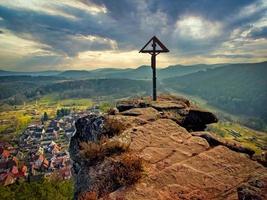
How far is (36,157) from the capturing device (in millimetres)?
121438

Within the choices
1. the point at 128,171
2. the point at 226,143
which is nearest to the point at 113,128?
the point at 128,171

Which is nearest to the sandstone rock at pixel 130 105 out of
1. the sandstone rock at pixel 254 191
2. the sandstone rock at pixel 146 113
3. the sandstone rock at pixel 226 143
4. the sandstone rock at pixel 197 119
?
the sandstone rock at pixel 146 113

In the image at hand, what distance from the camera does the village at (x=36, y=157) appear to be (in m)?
88.6

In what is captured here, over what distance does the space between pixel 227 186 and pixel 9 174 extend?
9362 cm

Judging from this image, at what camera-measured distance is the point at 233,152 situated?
1216 cm

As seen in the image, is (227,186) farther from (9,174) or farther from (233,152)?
(9,174)

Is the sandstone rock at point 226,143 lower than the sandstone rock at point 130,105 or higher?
lower

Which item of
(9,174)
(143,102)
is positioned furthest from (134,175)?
(9,174)

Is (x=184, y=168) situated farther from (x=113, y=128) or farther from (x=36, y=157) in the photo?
(x=36, y=157)

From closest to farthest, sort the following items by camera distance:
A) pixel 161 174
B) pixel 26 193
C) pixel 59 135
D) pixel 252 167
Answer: pixel 161 174 → pixel 252 167 → pixel 26 193 → pixel 59 135

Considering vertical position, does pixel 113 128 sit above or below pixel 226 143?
above

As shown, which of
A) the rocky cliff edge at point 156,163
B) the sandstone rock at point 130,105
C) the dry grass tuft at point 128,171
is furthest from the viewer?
the sandstone rock at point 130,105

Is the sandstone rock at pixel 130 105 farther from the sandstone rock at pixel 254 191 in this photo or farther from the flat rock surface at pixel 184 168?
the sandstone rock at pixel 254 191

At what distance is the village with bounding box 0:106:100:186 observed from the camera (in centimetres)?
8864
